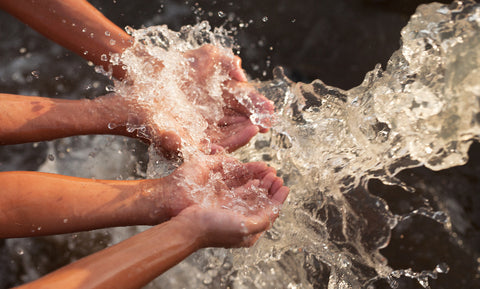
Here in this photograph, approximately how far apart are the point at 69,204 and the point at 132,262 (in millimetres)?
269

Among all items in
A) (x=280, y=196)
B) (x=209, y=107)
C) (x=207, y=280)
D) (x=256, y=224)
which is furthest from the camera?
(x=207, y=280)

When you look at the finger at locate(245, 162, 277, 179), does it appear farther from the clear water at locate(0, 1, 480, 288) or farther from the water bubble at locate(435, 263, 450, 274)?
the water bubble at locate(435, 263, 450, 274)

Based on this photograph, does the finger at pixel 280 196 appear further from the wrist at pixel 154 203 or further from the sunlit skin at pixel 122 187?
the wrist at pixel 154 203

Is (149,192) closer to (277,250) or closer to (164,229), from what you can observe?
(164,229)

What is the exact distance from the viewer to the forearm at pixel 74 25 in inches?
52.3

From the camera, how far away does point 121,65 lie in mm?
1444

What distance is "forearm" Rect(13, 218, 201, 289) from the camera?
973 mm

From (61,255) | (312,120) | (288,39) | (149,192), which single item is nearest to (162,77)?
(149,192)

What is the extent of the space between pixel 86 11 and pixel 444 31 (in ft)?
3.50

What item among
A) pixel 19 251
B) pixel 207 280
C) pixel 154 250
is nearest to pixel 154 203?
pixel 154 250

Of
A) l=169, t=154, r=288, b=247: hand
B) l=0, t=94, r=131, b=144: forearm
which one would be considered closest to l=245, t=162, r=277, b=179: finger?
l=169, t=154, r=288, b=247: hand

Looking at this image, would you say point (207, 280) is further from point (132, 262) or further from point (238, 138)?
point (132, 262)

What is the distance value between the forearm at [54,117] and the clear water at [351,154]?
10 centimetres

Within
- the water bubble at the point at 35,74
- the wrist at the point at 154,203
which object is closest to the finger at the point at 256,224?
the wrist at the point at 154,203
